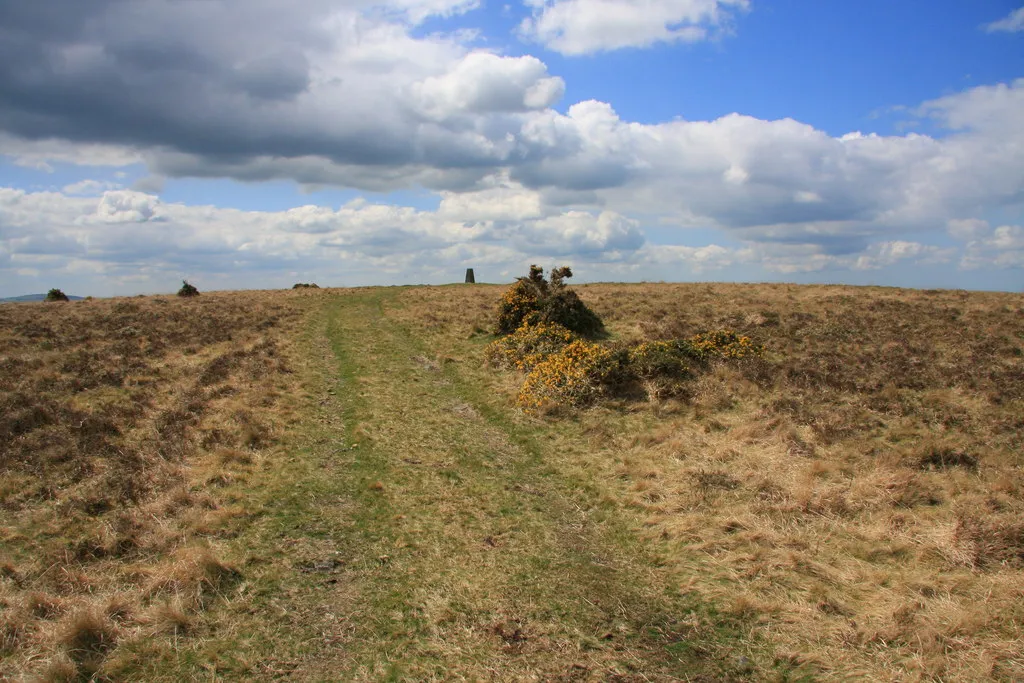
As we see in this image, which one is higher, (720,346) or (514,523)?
(720,346)

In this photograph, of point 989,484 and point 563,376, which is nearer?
point 989,484

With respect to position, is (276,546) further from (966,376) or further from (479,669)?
(966,376)

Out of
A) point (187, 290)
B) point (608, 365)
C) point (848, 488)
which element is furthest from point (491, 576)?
point (187, 290)

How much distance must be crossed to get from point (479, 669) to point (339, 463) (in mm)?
6439

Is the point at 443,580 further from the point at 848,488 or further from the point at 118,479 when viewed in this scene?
the point at 118,479

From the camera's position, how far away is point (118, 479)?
396 inches

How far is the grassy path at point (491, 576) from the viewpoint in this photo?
18.7 feet

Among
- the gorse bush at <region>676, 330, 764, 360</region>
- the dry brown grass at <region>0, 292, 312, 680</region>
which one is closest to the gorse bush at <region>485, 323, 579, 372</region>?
the gorse bush at <region>676, 330, 764, 360</region>

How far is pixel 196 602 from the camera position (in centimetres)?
653

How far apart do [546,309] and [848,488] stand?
45.2 ft

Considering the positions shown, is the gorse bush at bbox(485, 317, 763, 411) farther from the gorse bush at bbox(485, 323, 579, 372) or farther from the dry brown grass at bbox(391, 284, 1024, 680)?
the dry brown grass at bbox(391, 284, 1024, 680)

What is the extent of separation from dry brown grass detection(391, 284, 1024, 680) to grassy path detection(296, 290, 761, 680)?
84 cm

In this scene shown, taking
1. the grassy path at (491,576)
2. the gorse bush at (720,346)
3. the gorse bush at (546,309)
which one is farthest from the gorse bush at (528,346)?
the grassy path at (491,576)

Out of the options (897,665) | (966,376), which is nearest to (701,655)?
(897,665)
